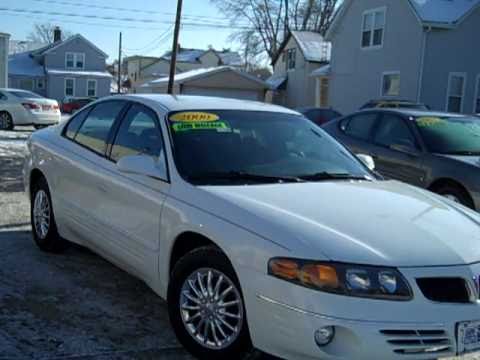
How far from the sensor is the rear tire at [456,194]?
7.10m

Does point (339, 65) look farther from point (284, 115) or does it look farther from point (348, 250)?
point (348, 250)

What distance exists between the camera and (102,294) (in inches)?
186

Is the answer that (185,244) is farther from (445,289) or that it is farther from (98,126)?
(98,126)

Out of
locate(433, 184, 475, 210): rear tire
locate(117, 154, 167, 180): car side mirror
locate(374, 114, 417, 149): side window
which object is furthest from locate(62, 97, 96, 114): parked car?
locate(117, 154, 167, 180): car side mirror

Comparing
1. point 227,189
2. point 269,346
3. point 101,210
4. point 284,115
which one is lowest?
point 269,346

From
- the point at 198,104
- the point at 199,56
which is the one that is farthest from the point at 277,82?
the point at 198,104

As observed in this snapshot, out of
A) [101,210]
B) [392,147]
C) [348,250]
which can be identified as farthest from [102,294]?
[392,147]

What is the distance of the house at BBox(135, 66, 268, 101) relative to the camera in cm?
3675

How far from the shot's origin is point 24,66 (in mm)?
51969

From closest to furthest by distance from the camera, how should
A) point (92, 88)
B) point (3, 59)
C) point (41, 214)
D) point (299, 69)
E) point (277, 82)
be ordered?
point (41, 214)
point (3, 59)
point (299, 69)
point (277, 82)
point (92, 88)

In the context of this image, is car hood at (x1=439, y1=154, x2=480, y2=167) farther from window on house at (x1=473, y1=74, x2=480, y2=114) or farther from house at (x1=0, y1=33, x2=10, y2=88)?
house at (x1=0, y1=33, x2=10, y2=88)

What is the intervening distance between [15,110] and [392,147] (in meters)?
15.3

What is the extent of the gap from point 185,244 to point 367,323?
134cm

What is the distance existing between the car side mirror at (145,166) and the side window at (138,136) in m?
0.14
